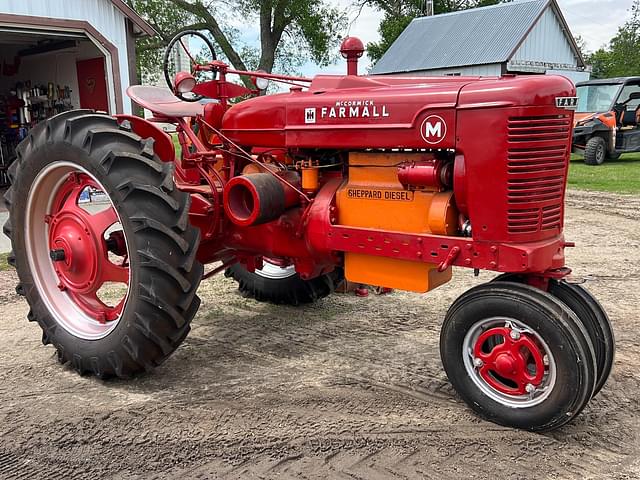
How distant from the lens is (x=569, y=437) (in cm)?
266

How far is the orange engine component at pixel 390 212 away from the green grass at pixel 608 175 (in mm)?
8560

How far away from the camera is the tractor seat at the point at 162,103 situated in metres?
3.84

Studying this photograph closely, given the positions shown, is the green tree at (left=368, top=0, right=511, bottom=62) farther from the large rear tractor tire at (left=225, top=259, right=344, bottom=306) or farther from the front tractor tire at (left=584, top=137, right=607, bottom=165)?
the large rear tractor tire at (left=225, top=259, right=344, bottom=306)

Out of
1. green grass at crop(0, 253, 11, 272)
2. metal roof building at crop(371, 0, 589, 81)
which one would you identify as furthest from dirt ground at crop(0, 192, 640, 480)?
metal roof building at crop(371, 0, 589, 81)

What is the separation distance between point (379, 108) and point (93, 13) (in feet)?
26.8

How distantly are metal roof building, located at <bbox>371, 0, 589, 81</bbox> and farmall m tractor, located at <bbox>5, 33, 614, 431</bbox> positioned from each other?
2274 centimetres

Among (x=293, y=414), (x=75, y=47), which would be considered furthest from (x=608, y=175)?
(x=293, y=414)

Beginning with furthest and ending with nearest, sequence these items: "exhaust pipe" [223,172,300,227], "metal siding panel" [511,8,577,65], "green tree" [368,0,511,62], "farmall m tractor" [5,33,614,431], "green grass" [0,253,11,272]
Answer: "green tree" [368,0,511,62]
"metal siding panel" [511,8,577,65]
"green grass" [0,253,11,272]
"exhaust pipe" [223,172,300,227]
"farmall m tractor" [5,33,614,431]

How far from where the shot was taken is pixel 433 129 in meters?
2.73

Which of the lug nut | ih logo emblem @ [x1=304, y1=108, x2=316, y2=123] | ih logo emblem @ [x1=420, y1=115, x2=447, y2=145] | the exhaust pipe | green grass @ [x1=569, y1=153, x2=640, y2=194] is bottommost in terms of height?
green grass @ [x1=569, y1=153, x2=640, y2=194]

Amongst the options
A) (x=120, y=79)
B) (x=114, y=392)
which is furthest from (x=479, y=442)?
(x=120, y=79)

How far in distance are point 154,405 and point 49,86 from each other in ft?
35.8

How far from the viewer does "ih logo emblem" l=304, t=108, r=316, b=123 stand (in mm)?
3129

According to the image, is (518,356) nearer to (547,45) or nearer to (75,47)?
(75,47)
